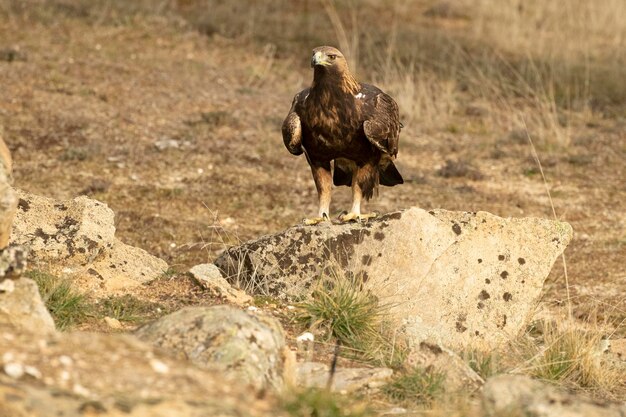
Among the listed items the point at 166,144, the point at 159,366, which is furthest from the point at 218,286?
the point at 166,144

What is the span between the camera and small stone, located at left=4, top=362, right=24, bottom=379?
4.15m

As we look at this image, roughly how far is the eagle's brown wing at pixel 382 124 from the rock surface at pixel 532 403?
3096mm

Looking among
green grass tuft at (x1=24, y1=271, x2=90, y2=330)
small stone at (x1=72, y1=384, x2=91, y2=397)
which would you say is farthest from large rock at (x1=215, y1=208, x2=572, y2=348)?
small stone at (x1=72, y1=384, x2=91, y2=397)

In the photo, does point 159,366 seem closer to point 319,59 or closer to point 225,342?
point 225,342

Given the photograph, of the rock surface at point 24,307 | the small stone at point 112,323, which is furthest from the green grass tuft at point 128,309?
the rock surface at point 24,307

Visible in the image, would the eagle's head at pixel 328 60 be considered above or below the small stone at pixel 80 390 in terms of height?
above

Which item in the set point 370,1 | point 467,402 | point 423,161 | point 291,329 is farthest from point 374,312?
point 370,1

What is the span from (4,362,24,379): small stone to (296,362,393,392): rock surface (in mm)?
1699

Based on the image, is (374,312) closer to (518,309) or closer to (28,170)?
(518,309)

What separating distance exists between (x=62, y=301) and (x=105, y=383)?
8.43ft

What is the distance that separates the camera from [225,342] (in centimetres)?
506

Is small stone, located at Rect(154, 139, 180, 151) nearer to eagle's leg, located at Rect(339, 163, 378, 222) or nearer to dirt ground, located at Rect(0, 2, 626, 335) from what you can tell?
dirt ground, located at Rect(0, 2, 626, 335)

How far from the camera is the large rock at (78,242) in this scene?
290 inches

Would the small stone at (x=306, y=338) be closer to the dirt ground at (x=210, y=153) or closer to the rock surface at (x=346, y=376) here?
the rock surface at (x=346, y=376)
